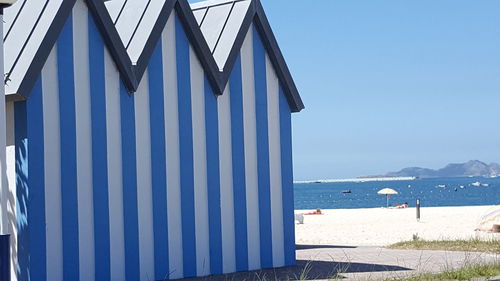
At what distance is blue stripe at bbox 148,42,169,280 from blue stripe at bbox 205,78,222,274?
102cm

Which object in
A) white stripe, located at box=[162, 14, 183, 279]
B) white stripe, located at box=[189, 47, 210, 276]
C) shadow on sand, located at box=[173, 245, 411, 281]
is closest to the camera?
shadow on sand, located at box=[173, 245, 411, 281]

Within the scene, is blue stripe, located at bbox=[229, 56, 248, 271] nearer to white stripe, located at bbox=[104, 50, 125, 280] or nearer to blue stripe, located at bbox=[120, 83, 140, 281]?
blue stripe, located at bbox=[120, 83, 140, 281]

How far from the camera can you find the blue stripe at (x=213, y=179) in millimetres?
15742

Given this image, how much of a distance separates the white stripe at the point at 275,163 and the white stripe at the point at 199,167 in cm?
162

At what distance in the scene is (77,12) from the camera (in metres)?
13.7

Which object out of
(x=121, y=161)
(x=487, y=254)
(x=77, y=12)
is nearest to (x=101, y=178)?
(x=121, y=161)

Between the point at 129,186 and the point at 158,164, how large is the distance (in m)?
0.72

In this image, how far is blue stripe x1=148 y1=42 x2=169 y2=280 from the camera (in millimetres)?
14750

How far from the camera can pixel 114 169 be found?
46.2ft

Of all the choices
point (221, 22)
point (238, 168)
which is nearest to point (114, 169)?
point (238, 168)

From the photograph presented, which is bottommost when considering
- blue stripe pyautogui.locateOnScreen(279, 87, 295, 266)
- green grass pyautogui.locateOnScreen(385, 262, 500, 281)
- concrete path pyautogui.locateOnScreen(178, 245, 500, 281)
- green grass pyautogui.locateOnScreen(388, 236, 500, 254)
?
green grass pyautogui.locateOnScreen(388, 236, 500, 254)

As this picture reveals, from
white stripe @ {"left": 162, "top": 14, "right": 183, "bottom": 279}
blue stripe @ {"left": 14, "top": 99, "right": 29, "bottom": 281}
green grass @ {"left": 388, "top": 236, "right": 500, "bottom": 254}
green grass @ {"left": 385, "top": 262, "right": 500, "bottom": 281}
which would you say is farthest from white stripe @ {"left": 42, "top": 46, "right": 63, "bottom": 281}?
green grass @ {"left": 388, "top": 236, "right": 500, "bottom": 254}

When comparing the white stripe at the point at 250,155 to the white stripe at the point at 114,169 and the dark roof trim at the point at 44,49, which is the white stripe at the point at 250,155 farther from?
the dark roof trim at the point at 44,49

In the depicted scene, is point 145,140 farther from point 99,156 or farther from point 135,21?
point 135,21
